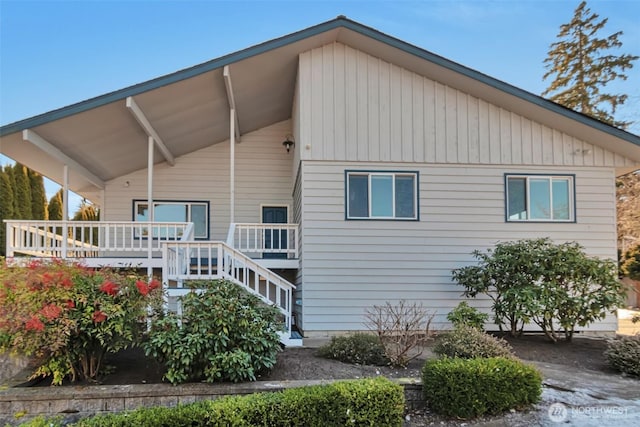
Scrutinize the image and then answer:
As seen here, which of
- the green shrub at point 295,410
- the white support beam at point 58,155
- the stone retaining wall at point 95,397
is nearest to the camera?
the green shrub at point 295,410

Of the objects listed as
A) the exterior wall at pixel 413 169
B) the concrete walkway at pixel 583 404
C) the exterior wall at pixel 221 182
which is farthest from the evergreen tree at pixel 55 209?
the concrete walkway at pixel 583 404

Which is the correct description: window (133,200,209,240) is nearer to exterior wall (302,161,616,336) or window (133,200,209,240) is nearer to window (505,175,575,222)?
exterior wall (302,161,616,336)

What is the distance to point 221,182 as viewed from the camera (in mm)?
11953

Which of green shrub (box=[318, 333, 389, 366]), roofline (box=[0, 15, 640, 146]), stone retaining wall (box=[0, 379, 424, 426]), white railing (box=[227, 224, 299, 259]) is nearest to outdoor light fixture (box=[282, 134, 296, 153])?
white railing (box=[227, 224, 299, 259])

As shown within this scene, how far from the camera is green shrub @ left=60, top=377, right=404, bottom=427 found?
3.79m

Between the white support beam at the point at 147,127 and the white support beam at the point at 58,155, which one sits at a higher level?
the white support beam at the point at 147,127

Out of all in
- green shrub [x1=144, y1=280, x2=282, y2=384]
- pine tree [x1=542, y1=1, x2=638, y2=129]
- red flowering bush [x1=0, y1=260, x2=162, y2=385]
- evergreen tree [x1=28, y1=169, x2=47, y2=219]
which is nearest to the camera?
red flowering bush [x1=0, y1=260, x2=162, y2=385]

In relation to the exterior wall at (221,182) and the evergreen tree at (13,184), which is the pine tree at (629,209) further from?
the evergreen tree at (13,184)

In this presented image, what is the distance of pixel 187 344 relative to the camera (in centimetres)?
484

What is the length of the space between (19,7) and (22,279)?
8.64 metres

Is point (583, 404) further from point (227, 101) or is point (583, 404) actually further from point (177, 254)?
point (227, 101)

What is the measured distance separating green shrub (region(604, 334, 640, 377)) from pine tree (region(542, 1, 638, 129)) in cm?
1870

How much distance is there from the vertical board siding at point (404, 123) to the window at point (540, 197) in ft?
1.21

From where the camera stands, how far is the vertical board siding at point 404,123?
29.1 feet
